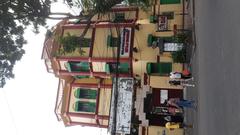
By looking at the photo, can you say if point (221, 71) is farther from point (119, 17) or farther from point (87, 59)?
point (119, 17)

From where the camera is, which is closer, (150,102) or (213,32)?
(213,32)

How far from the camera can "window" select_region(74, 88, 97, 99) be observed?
103ft

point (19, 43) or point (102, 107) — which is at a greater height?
point (19, 43)

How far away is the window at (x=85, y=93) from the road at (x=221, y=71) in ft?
55.0

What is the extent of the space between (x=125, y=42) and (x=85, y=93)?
6.06 meters

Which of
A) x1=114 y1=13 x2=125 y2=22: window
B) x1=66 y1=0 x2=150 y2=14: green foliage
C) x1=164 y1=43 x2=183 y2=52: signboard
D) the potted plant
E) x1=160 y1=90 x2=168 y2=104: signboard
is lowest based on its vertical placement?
x1=160 y1=90 x2=168 y2=104: signboard

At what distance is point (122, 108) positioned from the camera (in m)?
27.0

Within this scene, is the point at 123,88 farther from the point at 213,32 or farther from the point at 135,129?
the point at 213,32

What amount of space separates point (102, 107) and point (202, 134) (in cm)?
1749

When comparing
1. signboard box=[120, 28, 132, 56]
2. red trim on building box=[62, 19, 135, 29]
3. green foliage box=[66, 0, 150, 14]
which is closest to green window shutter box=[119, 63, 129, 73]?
signboard box=[120, 28, 132, 56]

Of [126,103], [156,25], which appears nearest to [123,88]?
[126,103]

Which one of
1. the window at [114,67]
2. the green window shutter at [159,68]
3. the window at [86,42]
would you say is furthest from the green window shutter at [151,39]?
the window at [86,42]

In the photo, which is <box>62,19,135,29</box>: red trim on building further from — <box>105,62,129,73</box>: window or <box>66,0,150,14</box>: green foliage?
<box>66,0,150,14</box>: green foliage

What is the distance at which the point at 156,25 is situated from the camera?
2880 centimetres
